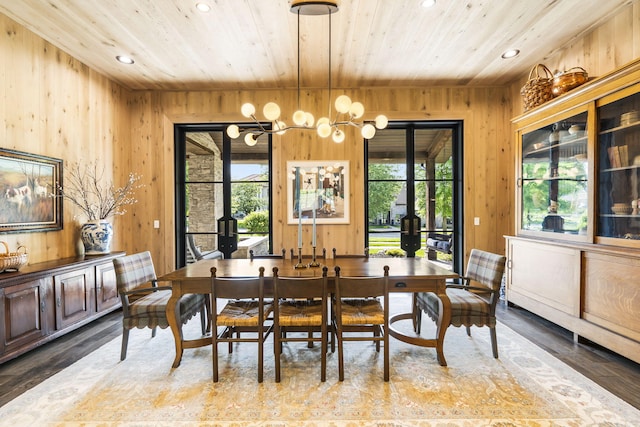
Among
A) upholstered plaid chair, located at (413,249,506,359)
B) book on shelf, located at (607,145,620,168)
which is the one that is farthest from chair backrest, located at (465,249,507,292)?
book on shelf, located at (607,145,620,168)

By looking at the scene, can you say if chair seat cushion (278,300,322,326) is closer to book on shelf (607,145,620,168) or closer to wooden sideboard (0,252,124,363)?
wooden sideboard (0,252,124,363)

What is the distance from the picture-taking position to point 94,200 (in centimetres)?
418

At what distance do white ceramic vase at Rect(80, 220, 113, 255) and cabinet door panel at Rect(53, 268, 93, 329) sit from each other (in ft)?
1.21

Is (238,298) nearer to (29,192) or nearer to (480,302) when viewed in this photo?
(480,302)

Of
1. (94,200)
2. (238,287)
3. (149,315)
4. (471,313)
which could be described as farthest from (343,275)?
(94,200)

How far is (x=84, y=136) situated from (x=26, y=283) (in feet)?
6.42

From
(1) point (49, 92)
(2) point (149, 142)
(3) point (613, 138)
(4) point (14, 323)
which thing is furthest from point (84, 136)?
(3) point (613, 138)

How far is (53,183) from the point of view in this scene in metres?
3.57

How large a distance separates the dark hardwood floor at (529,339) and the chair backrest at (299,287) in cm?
187

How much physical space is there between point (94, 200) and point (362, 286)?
11.7 ft

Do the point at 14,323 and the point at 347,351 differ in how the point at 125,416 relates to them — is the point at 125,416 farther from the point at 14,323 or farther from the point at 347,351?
the point at 347,351

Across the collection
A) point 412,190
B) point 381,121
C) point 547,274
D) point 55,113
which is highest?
point 55,113

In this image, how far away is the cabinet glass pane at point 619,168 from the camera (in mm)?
2705

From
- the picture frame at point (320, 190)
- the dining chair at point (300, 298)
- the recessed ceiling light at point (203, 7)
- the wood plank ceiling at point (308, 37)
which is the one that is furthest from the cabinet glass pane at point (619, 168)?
the recessed ceiling light at point (203, 7)
